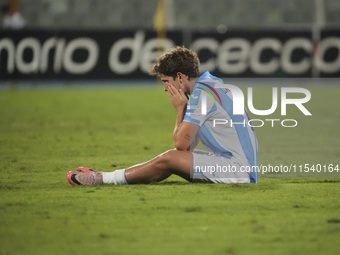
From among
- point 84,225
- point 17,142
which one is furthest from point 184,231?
point 17,142

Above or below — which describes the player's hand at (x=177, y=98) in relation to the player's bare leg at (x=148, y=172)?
above

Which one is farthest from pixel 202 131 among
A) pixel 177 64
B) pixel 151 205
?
pixel 151 205

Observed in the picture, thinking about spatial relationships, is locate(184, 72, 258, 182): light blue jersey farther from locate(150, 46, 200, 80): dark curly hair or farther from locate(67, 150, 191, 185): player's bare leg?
locate(67, 150, 191, 185): player's bare leg

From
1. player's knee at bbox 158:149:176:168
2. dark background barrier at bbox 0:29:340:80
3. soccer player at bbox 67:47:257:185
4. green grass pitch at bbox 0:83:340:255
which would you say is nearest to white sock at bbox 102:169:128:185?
green grass pitch at bbox 0:83:340:255

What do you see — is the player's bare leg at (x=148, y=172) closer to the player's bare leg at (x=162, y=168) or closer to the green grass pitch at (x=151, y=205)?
the player's bare leg at (x=162, y=168)

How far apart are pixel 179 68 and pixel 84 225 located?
6.68 ft

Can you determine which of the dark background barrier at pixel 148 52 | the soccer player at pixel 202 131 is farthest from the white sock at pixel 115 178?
the dark background barrier at pixel 148 52

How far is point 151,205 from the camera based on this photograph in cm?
628

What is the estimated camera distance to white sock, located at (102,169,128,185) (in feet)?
23.9

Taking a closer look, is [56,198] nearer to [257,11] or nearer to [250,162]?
[250,162]

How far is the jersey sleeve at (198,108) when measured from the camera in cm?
670

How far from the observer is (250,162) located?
22.5ft

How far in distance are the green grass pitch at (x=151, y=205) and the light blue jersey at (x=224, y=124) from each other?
15.7 inches

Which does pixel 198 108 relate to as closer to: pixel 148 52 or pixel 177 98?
pixel 177 98
